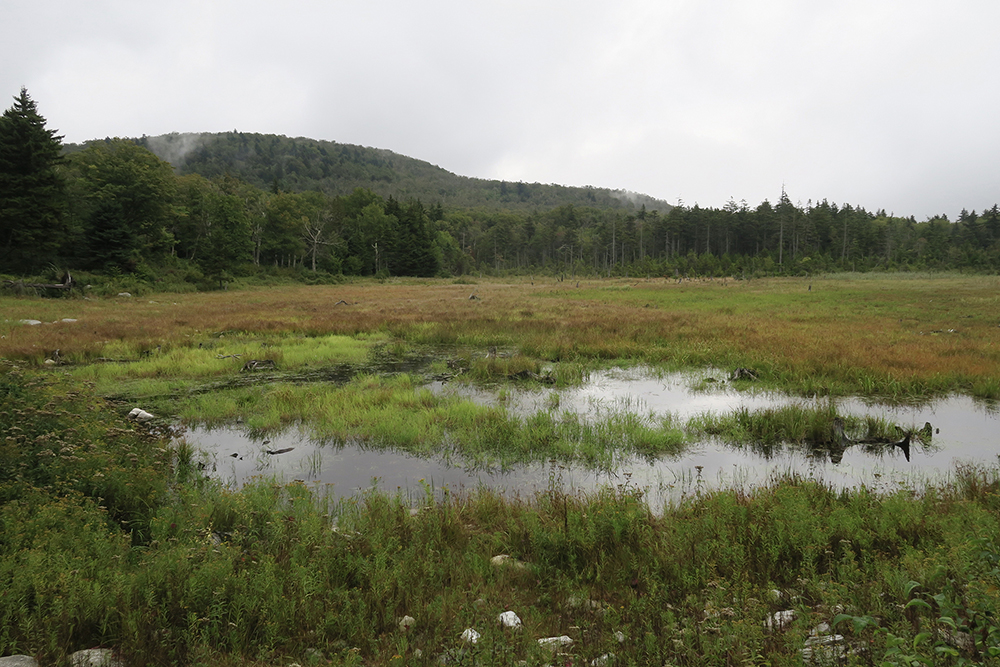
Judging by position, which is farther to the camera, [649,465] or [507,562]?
[649,465]

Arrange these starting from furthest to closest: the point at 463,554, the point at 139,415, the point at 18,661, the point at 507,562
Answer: the point at 139,415 < the point at 463,554 < the point at 507,562 < the point at 18,661

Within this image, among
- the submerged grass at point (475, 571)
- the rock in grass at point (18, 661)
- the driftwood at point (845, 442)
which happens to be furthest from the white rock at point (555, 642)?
the driftwood at point (845, 442)

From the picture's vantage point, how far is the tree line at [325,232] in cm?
3703

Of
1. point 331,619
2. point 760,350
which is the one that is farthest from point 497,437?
point 760,350

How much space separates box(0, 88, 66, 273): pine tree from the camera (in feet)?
115

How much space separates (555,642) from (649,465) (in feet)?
15.8

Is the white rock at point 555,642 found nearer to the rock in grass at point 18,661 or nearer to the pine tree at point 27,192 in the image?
the rock in grass at point 18,661

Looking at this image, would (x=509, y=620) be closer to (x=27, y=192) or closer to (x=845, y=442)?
(x=845, y=442)

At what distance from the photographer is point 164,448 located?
296 inches

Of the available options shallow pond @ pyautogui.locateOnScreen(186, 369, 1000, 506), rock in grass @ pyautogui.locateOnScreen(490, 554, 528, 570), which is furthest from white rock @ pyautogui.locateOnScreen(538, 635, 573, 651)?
shallow pond @ pyautogui.locateOnScreen(186, 369, 1000, 506)

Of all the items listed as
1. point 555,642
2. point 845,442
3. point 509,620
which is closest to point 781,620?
point 555,642

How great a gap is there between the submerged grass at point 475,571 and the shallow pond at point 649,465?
2.52 ft

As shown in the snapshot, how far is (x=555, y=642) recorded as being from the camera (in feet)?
11.3

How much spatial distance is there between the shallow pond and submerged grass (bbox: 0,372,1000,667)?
77 centimetres
